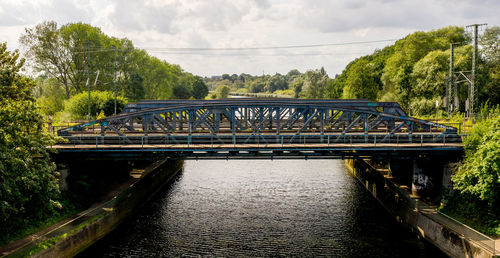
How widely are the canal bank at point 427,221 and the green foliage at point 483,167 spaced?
8.31ft

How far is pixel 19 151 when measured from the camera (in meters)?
22.1

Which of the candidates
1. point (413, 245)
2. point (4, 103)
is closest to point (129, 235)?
point (4, 103)

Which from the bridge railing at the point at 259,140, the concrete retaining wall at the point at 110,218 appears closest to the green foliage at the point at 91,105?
the concrete retaining wall at the point at 110,218

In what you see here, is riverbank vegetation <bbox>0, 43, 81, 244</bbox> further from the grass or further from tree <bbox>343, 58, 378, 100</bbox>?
tree <bbox>343, 58, 378, 100</bbox>

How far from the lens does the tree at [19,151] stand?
822 inches

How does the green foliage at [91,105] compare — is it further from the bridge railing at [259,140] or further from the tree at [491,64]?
the tree at [491,64]

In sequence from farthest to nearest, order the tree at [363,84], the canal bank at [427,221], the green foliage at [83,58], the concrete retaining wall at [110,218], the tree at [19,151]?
the tree at [363,84] < the green foliage at [83,58] < the concrete retaining wall at [110,218] < the canal bank at [427,221] < the tree at [19,151]

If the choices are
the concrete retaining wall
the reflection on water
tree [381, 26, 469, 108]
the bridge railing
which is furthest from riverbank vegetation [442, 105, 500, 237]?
tree [381, 26, 469, 108]

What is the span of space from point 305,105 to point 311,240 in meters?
12.3

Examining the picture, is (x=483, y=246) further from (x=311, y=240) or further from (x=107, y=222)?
(x=107, y=222)

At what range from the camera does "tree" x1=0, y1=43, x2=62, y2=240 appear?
20.9 m

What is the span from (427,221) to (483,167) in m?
5.65

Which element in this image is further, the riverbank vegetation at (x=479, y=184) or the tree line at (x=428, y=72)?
the tree line at (x=428, y=72)

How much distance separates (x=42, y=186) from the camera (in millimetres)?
22484
